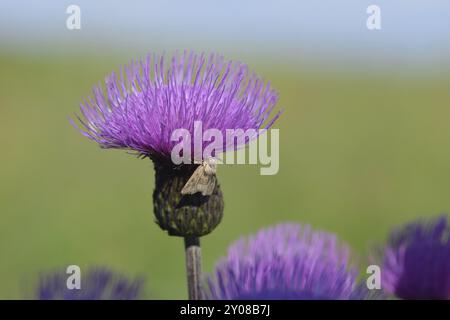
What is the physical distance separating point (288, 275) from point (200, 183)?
422 millimetres

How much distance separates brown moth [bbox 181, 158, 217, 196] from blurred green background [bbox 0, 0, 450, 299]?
282 cm

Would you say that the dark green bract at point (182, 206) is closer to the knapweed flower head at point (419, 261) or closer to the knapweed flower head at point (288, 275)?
the knapweed flower head at point (288, 275)

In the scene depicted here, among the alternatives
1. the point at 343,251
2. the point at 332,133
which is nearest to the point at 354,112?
the point at 332,133

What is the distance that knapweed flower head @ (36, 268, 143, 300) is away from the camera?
7.87 ft

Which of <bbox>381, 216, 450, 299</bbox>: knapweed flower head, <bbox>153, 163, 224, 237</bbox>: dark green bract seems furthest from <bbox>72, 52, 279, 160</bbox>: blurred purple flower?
<bbox>381, 216, 450, 299</bbox>: knapweed flower head

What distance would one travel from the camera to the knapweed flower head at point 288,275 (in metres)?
2.12

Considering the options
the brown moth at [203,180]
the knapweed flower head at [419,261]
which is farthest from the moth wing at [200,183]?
the knapweed flower head at [419,261]

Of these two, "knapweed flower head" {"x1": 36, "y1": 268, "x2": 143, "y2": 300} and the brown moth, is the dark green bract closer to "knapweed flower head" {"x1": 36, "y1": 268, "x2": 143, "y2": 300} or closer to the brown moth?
the brown moth

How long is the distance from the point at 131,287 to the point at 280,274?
595 millimetres

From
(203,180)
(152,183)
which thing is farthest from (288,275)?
(152,183)

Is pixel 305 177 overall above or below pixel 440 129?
below

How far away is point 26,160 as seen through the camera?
9883 millimetres

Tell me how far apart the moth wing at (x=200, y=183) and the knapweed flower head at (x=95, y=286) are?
0.43 m
